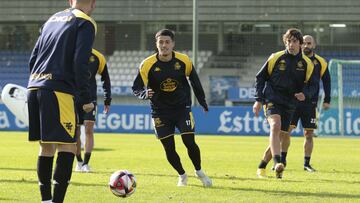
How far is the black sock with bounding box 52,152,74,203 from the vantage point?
26.2 feet

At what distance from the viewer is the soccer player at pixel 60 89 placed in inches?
312

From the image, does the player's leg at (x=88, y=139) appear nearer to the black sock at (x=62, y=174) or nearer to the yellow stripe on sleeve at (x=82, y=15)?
the black sock at (x=62, y=174)

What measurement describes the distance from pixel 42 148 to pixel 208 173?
588 centimetres

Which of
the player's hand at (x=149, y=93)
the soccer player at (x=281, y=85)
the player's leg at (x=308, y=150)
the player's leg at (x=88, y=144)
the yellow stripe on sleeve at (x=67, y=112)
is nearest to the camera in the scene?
the yellow stripe on sleeve at (x=67, y=112)

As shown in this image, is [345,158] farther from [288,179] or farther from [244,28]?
[244,28]

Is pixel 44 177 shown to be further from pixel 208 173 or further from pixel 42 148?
pixel 208 173

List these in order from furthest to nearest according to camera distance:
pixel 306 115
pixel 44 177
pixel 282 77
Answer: pixel 306 115 → pixel 282 77 → pixel 44 177

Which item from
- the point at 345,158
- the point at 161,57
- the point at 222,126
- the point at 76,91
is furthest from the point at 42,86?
the point at 222,126

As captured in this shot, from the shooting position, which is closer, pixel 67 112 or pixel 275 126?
pixel 67 112

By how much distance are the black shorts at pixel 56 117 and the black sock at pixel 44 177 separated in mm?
294

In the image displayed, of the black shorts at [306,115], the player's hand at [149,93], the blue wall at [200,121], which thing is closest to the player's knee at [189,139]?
the player's hand at [149,93]

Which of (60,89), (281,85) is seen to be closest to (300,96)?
(281,85)

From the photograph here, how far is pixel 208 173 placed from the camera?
13.7 meters

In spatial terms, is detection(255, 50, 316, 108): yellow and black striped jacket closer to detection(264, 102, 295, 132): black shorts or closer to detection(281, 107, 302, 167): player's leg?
detection(264, 102, 295, 132): black shorts
